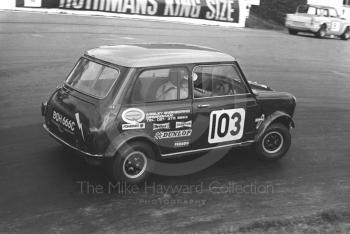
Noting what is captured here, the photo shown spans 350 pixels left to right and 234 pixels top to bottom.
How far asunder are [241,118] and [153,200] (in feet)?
5.77

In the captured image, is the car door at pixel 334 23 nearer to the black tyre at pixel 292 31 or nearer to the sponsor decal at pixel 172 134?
the black tyre at pixel 292 31

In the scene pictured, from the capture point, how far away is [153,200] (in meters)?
5.77

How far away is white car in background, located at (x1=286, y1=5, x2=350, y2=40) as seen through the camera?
25.0 meters

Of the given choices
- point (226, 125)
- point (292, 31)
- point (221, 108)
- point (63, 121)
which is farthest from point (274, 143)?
point (292, 31)

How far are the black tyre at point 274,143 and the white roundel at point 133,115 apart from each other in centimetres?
197

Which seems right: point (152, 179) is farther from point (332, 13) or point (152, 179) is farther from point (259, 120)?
point (332, 13)

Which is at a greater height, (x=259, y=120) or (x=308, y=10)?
(x=308, y=10)

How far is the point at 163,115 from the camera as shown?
6070 millimetres

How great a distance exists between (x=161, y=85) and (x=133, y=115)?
58cm

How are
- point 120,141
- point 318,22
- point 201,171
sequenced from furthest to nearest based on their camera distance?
point 318,22 → point 201,171 → point 120,141

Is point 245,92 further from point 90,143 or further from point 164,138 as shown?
point 90,143

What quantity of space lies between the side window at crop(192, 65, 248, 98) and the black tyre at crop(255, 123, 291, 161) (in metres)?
0.78

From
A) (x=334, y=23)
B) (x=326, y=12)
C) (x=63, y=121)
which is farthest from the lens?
(x=326, y=12)

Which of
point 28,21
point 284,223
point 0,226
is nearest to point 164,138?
point 284,223
